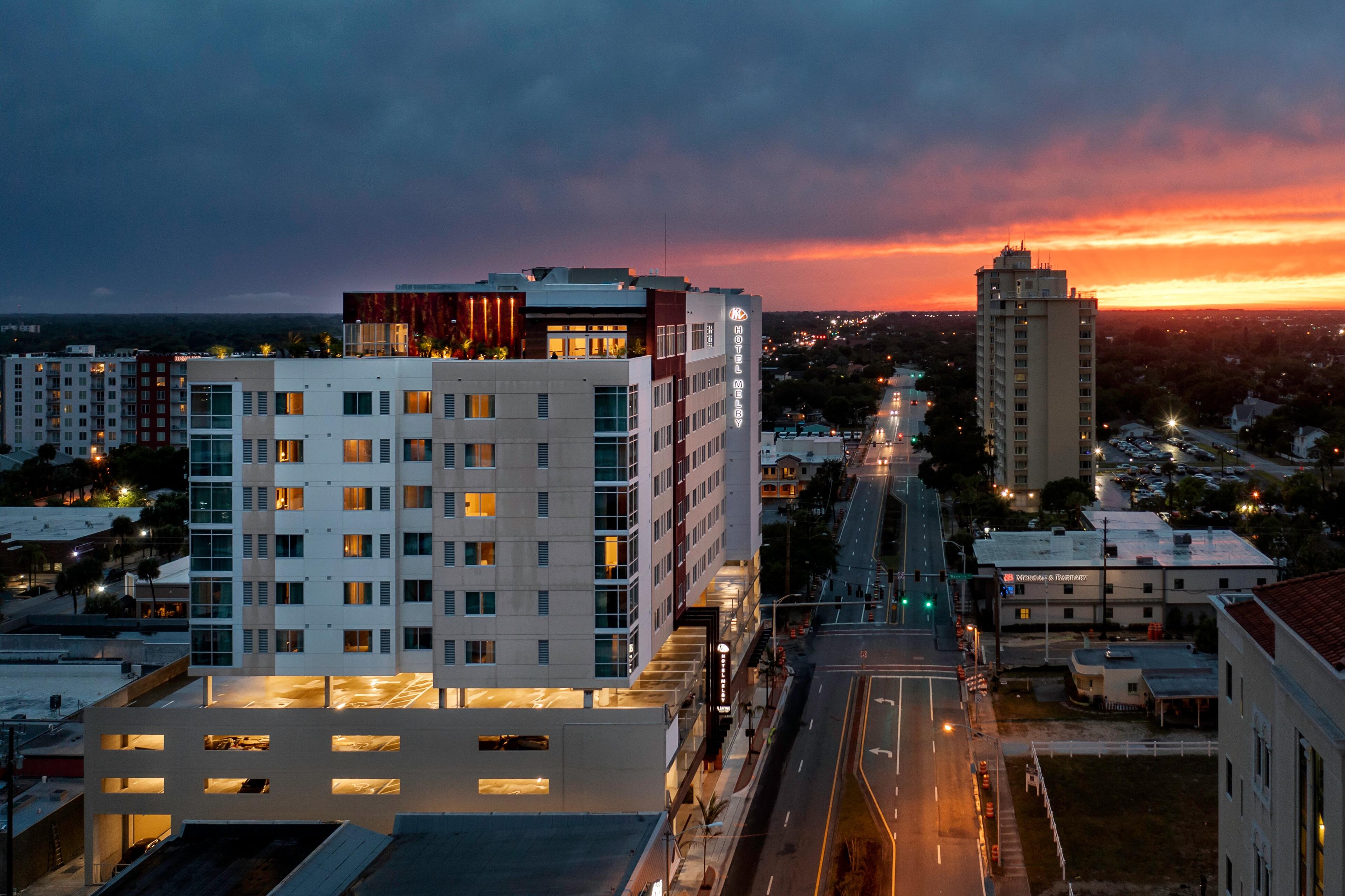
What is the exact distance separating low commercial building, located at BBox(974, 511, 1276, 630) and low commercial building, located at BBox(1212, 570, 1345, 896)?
55804 millimetres

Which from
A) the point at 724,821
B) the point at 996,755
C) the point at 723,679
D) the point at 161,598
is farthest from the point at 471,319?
the point at 161,598

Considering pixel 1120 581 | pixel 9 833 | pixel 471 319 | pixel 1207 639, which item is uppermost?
pixel 471 319

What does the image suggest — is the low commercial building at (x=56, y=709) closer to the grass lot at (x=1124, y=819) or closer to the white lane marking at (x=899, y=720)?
the white lane marking at (x=899, y=720)

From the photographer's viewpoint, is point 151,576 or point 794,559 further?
point 794,559

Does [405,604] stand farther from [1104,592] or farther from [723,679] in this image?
[1104,592]

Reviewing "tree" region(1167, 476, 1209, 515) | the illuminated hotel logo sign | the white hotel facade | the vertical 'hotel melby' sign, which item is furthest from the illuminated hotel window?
"tree" region(1167, 476, 1209, 515)

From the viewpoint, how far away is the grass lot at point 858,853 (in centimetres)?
5319

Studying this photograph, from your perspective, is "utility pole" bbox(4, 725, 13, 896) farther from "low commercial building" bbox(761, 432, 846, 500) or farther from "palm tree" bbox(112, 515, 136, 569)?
"low commercial building" bbox(761, 432, 846, 500)

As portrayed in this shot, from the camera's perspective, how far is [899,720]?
78.8 m

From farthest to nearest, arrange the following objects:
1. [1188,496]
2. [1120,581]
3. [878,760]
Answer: [1188,496] → [1120,581] → [878,760]

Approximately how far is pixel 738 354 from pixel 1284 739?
65842 mm

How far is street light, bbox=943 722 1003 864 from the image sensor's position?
190 feet

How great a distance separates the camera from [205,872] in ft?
159

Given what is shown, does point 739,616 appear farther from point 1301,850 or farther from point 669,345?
point 1301,850
